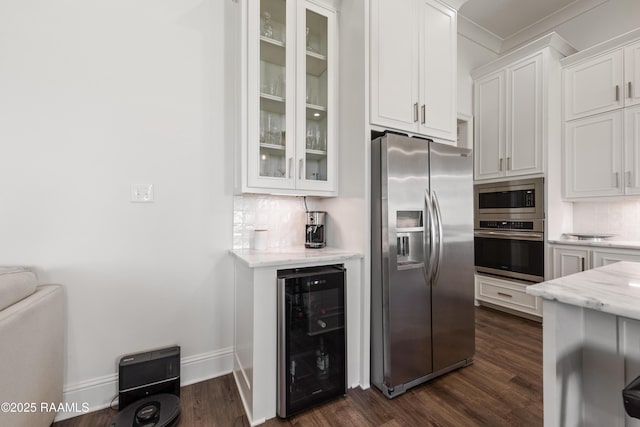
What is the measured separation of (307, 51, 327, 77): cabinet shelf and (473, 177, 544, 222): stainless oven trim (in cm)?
246

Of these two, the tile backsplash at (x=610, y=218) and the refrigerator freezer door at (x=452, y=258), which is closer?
the refrigerator freezer door at (x=452, y=258)

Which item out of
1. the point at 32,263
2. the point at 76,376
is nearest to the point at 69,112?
the point at 32,263

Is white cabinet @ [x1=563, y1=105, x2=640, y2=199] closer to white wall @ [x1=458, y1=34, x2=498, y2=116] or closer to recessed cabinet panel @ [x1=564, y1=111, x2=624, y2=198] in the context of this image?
recessed cabinet panel @ [x1=564, y1=111, x2=624, y2=198]

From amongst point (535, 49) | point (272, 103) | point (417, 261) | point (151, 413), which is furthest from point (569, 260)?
point (151, 413)

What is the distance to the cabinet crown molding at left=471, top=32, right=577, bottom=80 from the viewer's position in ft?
9.39

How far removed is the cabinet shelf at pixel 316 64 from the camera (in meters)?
2.09

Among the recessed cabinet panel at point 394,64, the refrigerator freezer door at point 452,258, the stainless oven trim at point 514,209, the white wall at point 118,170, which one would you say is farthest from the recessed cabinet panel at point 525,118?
the white wall at point 118,170

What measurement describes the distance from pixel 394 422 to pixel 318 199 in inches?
62.9

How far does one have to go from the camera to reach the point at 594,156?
2791mm

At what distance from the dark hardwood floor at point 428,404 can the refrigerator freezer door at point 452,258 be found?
0.18 meters

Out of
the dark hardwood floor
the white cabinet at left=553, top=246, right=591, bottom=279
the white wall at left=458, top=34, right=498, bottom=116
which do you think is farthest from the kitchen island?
the white wall at left=458, top=34, right=498, bottom=116

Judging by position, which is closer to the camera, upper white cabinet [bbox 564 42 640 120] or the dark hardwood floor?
the dark hardwood floor

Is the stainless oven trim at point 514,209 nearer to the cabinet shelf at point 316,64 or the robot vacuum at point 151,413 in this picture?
the cabinet shelf at point 316,64

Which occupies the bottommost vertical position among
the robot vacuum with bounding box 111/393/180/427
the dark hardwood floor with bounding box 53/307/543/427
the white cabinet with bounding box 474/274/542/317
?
the dark hardwood floor with bounding box 53/307/543/427
